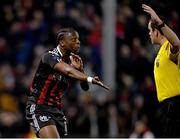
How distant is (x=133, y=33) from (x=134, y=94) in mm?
1174

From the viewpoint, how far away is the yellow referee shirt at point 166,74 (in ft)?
31.3

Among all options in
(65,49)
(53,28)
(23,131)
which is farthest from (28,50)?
(65,49)

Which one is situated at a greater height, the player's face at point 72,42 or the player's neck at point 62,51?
the player's face at point 72,42

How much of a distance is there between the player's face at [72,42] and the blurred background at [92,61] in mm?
4228

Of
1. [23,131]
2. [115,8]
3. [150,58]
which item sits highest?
[115,8]

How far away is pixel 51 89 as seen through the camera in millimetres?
10305

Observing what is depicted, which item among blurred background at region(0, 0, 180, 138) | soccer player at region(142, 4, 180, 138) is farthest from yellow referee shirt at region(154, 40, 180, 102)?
blurred background at region(0, 0, 180, 138)

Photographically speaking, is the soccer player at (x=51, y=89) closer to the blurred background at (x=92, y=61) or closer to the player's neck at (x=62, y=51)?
the player's neck at (x=62, y=51)

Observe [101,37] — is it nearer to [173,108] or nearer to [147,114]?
[147,114]

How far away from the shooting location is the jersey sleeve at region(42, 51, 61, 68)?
10.1m

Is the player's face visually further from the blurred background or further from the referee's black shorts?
the blurred background

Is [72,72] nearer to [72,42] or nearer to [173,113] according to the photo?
[72,42]

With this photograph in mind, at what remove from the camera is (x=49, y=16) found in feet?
56.8

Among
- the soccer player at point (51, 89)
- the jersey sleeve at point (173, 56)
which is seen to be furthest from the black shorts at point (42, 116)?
the jersey sleeve at point (173, 56)
